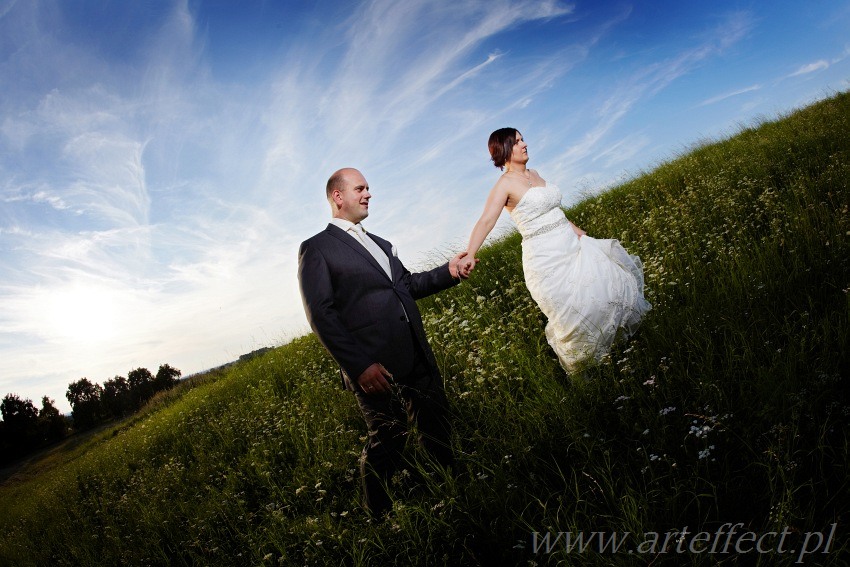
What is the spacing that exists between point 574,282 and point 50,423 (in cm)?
5203

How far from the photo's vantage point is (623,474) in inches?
94.3

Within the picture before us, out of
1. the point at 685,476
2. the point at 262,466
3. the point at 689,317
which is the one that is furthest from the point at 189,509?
the point at 689,317

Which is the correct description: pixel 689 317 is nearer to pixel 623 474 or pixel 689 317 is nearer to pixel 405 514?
pixel 623 474

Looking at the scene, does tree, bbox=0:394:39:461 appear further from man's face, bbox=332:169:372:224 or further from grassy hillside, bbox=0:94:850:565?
man's face, bbox=332:169:372:224

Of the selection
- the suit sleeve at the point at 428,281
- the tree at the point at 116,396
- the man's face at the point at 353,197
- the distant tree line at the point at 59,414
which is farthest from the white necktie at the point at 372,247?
the tree at the point at 116,396

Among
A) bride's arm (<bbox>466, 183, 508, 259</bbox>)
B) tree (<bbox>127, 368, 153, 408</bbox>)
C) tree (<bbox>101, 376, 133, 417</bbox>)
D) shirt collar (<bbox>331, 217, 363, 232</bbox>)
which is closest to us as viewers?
shirt collar (<bbox>331, 217, 363, 232</bbox>)

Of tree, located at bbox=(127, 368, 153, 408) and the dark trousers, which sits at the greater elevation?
tree, located at bbox=(127, 368, 153, 408)

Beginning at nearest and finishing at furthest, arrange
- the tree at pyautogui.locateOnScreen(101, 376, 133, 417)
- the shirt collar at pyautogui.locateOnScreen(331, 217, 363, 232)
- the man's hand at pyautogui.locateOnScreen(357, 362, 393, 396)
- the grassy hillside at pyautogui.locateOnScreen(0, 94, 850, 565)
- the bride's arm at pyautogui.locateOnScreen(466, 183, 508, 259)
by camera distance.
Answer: the grassy hillside at pyautogui.locateOnScreen(0, 94, 850, 565) → the man's hand at pyautogui.locateOnScreen(357, 362, 393, 396) → the shirt collar at pyautogui.locateOnScreen(331, 217, 363, 232) → the bride's arm at pyautogui.locateOnScreen(466, 183, 508, 259) → the tree at pyautogui.locateOnScreen(101, 376, 133, 417)

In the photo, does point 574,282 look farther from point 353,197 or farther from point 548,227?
point 353,197

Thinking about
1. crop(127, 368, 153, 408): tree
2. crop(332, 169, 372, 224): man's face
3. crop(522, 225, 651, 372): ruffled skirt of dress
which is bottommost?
crop(522, 225, 651, 372): ruffled skirt of dress

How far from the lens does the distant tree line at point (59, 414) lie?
1442 inches

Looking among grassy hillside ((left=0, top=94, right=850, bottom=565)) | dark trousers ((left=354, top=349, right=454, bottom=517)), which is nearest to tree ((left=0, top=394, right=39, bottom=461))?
grassy hillside ((left=0, top=94, right=850, bottom=565))

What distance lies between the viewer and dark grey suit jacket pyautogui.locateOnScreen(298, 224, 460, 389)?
318 cm

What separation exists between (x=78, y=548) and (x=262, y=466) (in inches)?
114
